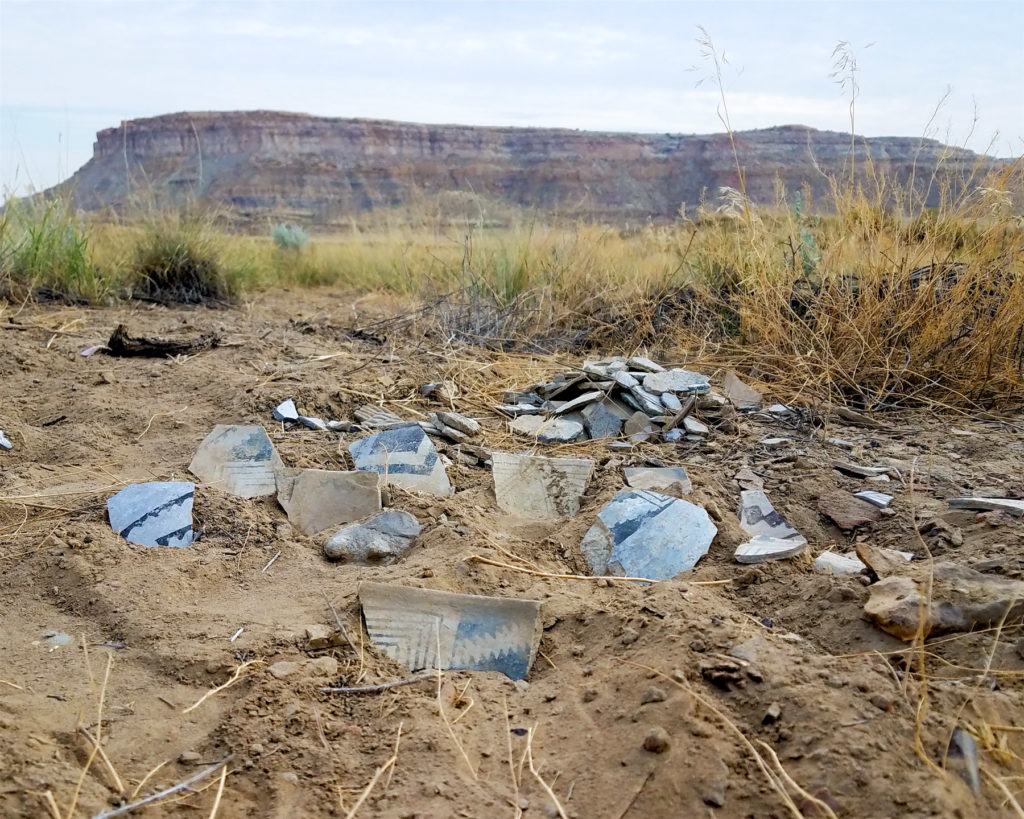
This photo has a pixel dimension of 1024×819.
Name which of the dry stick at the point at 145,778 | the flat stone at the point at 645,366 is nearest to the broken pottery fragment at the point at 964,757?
the dry stick at the point at 145,778

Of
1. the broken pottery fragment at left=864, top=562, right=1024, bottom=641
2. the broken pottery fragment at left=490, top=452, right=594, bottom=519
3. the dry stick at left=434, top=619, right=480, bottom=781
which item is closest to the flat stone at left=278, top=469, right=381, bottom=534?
the broken pottery fragment at left=490, top=452, right=594, bottom=519

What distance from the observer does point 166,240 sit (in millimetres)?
7117

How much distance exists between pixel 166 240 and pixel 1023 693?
7.00 meters

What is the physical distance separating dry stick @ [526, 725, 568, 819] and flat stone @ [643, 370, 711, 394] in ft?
7.77

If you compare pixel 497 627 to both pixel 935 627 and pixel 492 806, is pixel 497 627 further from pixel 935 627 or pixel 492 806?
pixel 935 627

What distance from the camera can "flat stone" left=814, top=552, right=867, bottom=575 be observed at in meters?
2.32

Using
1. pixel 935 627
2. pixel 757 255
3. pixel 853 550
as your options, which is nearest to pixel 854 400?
pixel 757 255

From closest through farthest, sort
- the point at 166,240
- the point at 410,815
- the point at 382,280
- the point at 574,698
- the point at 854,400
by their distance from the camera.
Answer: the point at 410,815
the point at 574,698
the point at 854,400
the point at 166,240
the point at 382,280

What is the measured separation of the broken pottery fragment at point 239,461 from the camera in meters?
3.07

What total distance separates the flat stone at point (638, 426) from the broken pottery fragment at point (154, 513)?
5.81 ft

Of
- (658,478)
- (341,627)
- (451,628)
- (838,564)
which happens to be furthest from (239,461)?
(838,564)

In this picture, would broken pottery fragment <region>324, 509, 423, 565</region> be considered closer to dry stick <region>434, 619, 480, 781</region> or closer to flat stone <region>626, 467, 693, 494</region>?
dry stick <region>434, 619, 480, 781</region>

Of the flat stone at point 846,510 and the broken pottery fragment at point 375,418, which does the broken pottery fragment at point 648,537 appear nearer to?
the flat stone at point 846,510

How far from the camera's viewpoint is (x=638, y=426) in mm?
3676
